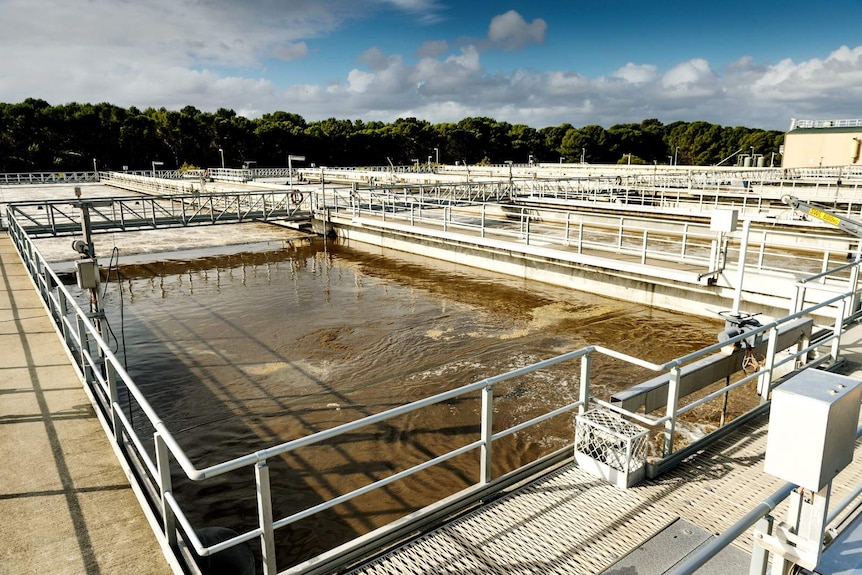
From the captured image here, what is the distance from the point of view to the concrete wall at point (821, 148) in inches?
1940

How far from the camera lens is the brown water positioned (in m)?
7.26

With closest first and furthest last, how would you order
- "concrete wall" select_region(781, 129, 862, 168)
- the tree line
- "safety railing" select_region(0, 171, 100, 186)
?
"concrete wall" select_region(781, 129, 862, 168)
"safety railing" select_region(0, 171, 100, 186)
the tree line

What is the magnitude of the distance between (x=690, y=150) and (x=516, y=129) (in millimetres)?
33904

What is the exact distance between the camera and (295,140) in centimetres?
8700

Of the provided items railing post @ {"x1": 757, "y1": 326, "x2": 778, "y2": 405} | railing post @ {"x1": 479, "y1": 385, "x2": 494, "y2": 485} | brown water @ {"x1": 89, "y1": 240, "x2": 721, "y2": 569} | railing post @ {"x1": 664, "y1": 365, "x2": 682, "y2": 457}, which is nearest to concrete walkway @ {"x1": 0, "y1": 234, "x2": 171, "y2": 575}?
brown water @ {"x1": 89, "y1": 240, "x2": 721, "y2": 569}

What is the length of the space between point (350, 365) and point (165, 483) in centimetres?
763

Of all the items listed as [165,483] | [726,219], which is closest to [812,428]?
[165,483]

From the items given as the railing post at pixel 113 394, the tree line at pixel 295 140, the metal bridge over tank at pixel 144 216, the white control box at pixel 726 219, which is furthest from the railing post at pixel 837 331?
the tree line at pixel 295 140

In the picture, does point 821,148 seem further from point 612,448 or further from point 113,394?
point 113,394

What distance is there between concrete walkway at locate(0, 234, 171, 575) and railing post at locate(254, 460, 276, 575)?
0.65 meters

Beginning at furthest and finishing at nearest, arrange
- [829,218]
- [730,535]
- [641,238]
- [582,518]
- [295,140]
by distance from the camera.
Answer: [295,140] → [641,238] → [829,218] → [582,518] → [730,535]

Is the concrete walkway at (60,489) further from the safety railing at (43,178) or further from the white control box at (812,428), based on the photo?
the safety railing at (43,178)

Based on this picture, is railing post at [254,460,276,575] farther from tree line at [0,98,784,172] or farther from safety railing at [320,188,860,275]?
tree line at [0,98,784,172]

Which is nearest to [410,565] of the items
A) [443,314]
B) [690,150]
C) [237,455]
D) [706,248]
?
[237,455]
